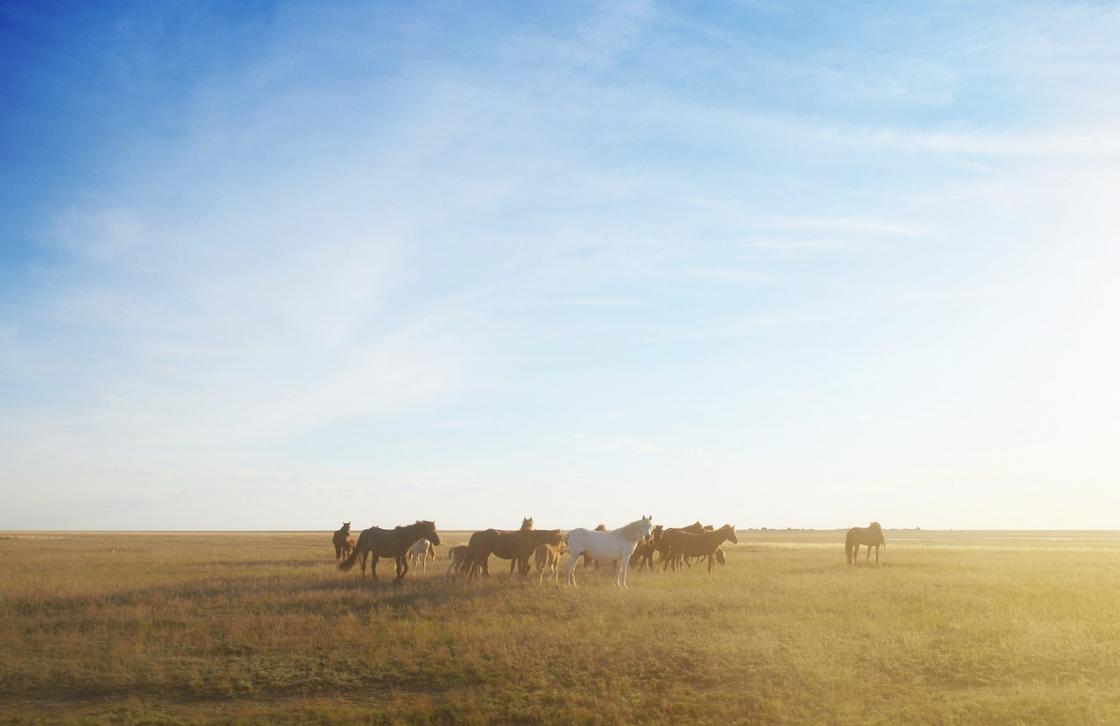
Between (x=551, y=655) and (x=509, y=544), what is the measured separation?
1265 cm

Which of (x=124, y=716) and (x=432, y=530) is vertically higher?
(x=432, y=530)

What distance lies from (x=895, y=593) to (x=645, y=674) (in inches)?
487

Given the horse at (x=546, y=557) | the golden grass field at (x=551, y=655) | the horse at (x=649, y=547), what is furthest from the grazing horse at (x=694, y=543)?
the golden grass field at (x=551, y=655)

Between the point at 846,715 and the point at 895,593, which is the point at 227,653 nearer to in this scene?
the point at 846,715

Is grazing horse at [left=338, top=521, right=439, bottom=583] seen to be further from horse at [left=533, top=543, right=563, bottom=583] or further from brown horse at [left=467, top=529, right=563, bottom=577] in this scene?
horse at [left=533, top=543, right=563, bottom=583]

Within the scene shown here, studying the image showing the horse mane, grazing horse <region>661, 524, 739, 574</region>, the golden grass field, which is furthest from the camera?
grazing horse <region>661, 524, 739, 574</region>

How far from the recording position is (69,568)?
30.9m

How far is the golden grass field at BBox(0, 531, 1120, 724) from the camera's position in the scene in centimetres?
1206

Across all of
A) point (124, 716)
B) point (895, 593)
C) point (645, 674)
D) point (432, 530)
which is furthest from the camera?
point (432, 530)

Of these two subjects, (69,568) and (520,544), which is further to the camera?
(69,568)

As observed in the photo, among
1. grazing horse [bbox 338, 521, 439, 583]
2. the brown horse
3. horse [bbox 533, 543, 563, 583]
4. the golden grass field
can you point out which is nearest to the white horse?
horse [bbox 533, 543, 563, 583]

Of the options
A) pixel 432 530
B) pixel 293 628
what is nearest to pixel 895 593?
pixel 432 530

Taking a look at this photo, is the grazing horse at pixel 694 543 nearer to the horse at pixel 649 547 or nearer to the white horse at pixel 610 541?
the horse at pixel 649 547

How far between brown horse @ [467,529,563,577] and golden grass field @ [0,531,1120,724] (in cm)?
397
